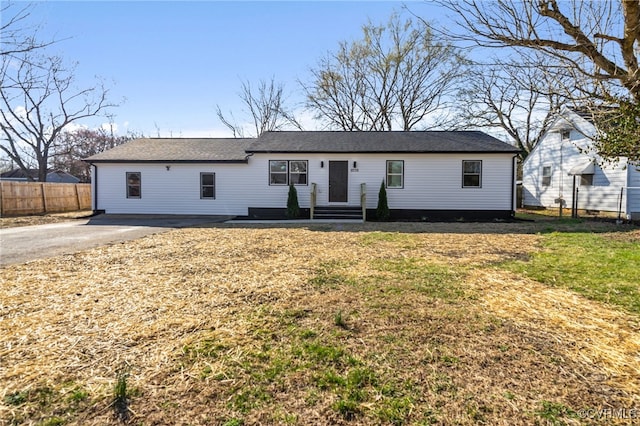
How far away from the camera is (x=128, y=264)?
534 cm

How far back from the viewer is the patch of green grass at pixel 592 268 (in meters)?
3.87

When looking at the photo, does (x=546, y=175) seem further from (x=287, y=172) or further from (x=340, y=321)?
(x=340, y=321)

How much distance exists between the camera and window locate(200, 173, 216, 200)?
14195mm

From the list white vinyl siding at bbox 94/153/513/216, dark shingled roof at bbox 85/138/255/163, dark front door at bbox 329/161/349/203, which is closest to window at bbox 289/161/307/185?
white vinyl siding at bbox 94/153/513/216

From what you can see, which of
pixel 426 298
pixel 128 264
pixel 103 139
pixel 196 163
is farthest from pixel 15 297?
pixel 103 139

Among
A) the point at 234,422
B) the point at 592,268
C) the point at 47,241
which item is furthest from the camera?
the point at 47,241

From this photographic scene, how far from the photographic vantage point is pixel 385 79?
24.0m

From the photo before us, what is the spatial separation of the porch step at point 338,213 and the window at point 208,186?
451 cm

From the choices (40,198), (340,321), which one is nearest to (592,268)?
(340,321)

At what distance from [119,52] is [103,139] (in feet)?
104

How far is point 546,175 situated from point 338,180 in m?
11.6

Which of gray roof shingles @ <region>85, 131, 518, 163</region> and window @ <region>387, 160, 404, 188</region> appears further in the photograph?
window @ <region>387, 160, 404, 188</region>

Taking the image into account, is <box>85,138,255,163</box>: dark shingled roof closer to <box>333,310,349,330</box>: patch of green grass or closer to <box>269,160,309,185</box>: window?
<box>269,160,309,185</box>: window

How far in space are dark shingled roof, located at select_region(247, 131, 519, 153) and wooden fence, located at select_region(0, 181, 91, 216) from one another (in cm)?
1026
